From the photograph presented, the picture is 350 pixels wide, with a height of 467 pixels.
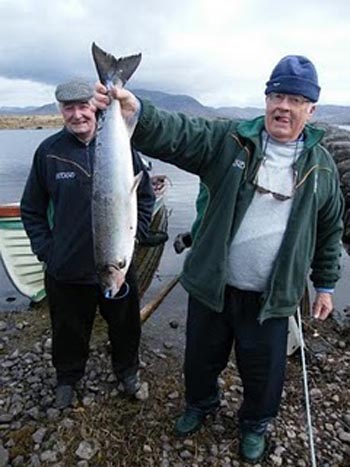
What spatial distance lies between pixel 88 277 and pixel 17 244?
11.9 ft

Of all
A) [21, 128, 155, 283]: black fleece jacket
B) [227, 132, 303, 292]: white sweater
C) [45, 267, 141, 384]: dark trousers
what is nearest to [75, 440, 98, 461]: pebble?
[45, 267, 141, 384]: dark trousers

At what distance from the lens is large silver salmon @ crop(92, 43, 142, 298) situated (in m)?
2.44

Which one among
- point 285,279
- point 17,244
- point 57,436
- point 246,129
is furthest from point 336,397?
point 17,244

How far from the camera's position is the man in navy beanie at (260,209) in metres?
2.88

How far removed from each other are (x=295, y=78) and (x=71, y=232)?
7.10 feet

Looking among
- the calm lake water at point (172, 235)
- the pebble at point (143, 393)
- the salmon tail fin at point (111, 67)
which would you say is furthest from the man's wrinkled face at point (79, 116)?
the calm lake water at point (172, 235)

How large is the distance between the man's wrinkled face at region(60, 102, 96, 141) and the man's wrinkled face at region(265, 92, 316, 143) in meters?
1.50

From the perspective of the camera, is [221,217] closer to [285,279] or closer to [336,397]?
[285,279]

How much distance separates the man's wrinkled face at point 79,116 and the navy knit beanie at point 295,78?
1.53 metres

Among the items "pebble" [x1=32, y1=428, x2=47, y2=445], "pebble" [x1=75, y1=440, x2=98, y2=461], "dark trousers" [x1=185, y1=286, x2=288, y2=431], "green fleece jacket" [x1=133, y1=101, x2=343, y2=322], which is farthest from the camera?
"pebble" [x1=32, y1=428, x2=47, y2=445]

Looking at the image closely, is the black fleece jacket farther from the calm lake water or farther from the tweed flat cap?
the calm lake water

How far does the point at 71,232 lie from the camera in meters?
3.83

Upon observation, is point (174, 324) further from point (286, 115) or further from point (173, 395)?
point (286, 115)

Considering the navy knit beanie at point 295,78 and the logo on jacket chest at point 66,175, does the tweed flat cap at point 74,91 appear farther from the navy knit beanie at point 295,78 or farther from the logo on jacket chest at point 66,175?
the navy knit beanie at point 295,78
